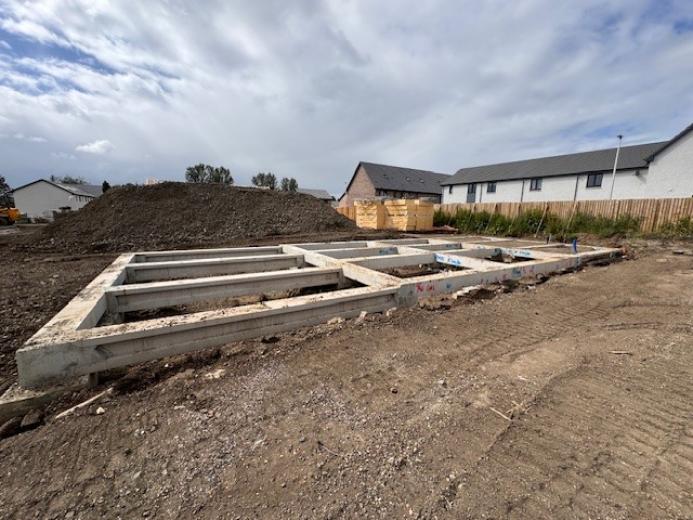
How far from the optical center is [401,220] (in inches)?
696

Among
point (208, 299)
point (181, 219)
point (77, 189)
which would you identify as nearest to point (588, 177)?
point (181, 219)

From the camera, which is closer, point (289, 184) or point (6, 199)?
point (6, 199)

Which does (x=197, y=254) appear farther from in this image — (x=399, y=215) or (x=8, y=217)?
(x=8, y=217)

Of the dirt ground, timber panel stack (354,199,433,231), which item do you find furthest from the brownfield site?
timber panel stack (354,199,433,231)

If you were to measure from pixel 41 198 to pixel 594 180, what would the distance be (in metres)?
63.2

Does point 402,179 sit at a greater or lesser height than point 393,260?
greater

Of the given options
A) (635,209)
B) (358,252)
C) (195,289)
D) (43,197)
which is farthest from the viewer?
(43,197)

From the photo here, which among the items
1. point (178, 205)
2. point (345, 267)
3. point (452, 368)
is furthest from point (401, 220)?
point (452, 368)

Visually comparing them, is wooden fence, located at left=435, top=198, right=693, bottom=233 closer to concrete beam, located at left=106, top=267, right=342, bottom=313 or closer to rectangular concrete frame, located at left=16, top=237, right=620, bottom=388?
rectangular concrete frame, located at left=16, top=237, right=620, bottom=388

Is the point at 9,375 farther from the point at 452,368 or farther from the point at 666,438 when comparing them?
the point at 666,438

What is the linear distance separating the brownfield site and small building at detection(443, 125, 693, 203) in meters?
22.3

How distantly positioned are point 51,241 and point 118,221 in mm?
2317

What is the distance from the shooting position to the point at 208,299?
166 inches

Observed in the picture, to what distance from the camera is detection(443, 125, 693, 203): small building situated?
725 inches
